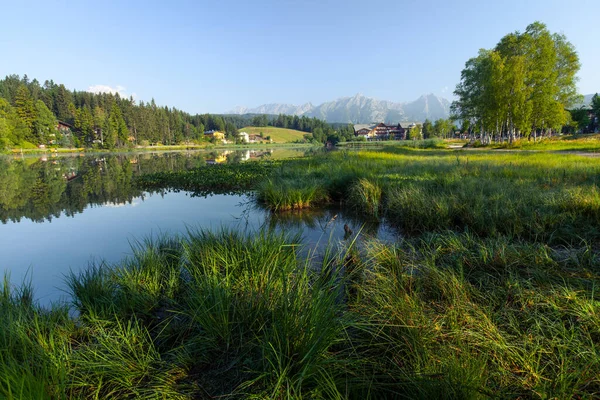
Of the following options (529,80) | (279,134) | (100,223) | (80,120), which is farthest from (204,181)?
(279,134)

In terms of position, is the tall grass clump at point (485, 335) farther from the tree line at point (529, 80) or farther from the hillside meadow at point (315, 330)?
the tree line at point (529, 80)

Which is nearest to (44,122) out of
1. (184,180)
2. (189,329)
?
(184,180)

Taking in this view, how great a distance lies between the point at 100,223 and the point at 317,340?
9069mm

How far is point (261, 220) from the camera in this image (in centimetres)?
809

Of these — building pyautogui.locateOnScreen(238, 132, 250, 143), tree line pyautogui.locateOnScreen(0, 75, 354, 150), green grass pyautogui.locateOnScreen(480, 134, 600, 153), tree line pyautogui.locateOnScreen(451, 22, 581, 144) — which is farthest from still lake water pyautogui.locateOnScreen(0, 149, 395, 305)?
building pyautogui.locateOnScreen(238, 132, 250, 143)

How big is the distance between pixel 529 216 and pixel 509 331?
4.11 metres

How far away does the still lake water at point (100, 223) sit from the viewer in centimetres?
543

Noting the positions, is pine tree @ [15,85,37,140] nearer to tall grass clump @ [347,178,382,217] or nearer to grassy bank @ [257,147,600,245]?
grassy bank @ [257,147,600,245]

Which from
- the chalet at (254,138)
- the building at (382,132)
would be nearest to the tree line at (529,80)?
the building at (382,132)

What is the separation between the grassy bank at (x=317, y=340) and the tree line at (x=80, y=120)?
61700mm

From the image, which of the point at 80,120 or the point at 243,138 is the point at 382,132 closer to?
the point at 243,138

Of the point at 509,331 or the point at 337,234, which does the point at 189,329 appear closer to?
the point at 509,331

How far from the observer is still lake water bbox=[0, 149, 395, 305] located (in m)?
5.43

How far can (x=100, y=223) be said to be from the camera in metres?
8.46
